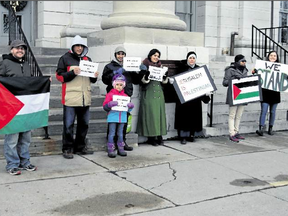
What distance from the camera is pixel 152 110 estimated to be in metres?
8.08

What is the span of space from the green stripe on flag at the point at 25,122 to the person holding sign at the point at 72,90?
1.50 ft

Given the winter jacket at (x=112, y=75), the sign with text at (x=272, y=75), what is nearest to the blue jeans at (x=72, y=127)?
the winter jacket at (x=112, y=75)

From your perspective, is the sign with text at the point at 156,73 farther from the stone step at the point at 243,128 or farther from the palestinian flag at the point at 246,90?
the stone step at the point at 243,128

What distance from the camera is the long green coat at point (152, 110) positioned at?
8.07 m

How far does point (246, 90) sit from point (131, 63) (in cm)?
271

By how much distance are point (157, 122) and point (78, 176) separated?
8.22ft

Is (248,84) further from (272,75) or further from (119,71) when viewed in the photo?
(119,71)

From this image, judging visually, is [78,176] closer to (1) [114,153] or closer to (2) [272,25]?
(1) [114,153]

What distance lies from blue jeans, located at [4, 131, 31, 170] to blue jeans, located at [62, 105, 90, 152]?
0.81m

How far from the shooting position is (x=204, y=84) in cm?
857

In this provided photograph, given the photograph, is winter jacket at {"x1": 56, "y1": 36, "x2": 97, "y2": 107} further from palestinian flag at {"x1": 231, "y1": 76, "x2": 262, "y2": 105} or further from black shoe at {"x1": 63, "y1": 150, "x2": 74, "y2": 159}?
palestinian flag at {"x1": 231, "y1": 76, "x2": 262, "y2": 105}

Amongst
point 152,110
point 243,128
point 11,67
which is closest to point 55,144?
point 11,67

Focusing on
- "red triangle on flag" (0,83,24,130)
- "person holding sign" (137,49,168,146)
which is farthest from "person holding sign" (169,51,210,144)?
"red triangle on flag" (0,83,24,130)

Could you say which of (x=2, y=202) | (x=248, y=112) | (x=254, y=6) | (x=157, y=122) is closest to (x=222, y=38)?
(x=254, y=6)
